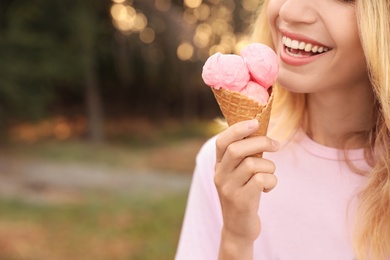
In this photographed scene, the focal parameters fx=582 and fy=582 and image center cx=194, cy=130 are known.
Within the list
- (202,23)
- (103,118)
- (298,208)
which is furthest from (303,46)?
(103,118)

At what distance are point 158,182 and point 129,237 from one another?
12.9ft

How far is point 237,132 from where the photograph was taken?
1.51 m

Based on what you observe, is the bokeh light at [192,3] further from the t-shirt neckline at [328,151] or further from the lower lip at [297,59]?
the lower lip at [297,59]

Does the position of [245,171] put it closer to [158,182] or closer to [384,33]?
[384,33]

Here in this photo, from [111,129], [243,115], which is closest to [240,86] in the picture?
[243,115]

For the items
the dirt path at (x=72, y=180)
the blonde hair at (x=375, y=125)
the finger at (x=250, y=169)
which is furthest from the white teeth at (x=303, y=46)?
the dirt path at (x=72, y=180)

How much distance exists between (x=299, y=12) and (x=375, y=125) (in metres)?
0.51

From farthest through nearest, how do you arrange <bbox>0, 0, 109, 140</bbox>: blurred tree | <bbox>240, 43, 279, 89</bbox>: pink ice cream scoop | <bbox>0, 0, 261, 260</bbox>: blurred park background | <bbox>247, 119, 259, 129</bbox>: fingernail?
1. <bbox>0, 0, 109, 140</bbox>: blurred tree
2. <bbox>0, 0, 261, 260</bbox>: blurred park background
3. <bbox>240, 43, 279, 89</bbox>: pink ice cream scoop
4. <bbox>247, 119, 259, 129</bbox>: fingernail

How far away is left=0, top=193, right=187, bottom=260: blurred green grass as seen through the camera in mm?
8102

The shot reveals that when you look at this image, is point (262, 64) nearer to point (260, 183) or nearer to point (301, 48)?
point (301, 48)

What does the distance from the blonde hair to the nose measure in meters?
0.12

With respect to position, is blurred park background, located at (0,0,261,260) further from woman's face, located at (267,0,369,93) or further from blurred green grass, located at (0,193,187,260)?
woman's face, located at (267,0,369,93)

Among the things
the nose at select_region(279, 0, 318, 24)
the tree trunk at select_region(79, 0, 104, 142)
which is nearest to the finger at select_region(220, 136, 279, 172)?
the nose at select_region(279, 0, 318, 24)

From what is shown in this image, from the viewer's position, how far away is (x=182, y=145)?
1839 cm
